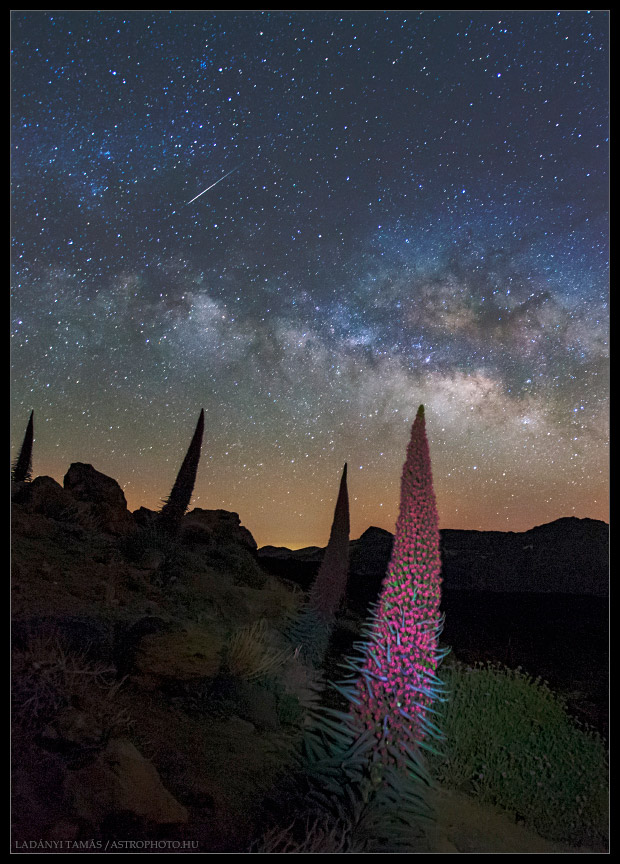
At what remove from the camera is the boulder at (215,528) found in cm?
2087

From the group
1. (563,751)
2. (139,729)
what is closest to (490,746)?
(563,751)

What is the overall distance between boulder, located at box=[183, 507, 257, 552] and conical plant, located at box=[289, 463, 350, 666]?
8688 millimetres

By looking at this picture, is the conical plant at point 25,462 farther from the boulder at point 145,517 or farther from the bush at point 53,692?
the bush at point 53,692

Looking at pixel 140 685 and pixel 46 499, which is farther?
pixel 46 499

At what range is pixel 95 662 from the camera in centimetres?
569

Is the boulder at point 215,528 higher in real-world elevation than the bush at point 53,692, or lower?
higher

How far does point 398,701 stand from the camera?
3639 millimetres

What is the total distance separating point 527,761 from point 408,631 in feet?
12.3

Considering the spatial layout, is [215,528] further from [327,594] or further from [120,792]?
[120,792]

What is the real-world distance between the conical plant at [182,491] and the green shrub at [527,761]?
13400 millimetres

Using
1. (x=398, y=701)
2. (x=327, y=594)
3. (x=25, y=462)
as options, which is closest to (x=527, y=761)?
(x=398, y=701)

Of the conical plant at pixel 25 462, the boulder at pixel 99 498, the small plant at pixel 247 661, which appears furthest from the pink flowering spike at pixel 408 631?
the conical plant at pixel 25 462

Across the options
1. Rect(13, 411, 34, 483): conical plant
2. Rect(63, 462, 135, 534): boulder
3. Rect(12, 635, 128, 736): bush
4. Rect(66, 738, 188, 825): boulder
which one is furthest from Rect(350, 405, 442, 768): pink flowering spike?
Rect(13, 411, 34, 483): conical plant
